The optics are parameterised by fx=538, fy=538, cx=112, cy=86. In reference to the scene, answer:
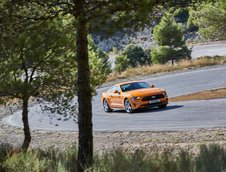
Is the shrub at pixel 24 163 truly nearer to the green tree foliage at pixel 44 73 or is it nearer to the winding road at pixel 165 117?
the green tree foliage at pixel 44 73

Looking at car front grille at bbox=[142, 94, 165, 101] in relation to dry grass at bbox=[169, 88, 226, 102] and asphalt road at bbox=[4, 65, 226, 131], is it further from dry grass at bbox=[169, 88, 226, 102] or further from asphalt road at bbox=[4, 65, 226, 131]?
dry grass at bbox=[169, 88, 226, 102]

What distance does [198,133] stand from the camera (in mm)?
16938

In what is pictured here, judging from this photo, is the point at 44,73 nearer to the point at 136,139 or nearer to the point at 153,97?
the point at 136,139

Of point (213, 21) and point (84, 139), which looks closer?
point (84, 139)

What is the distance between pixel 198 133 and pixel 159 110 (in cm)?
766

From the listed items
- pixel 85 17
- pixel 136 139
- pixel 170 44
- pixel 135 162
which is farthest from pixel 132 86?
pixel 170 44

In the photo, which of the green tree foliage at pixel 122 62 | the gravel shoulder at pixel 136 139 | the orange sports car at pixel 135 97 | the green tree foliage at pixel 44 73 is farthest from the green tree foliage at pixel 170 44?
the green tree foliage at pixel 44 73

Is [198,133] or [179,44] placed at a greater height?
[179,44]

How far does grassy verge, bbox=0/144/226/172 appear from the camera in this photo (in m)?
7.30

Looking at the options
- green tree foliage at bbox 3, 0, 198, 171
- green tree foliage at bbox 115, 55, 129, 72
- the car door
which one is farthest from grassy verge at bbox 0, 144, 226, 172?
green tree foliage at bbox 115, 55, 129, 72

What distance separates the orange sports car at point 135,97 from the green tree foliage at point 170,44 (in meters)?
38.8

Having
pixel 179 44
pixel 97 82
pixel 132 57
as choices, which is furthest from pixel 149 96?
pixel 132 57

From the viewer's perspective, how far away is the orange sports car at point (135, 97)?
79.9ft

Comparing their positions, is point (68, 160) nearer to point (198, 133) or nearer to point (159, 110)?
point (198, 133)
